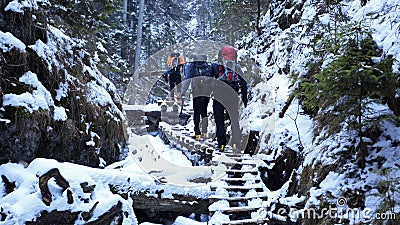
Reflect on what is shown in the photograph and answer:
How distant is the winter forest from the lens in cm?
404

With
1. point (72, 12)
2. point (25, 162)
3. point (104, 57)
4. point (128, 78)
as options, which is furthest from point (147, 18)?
point (25, 162)

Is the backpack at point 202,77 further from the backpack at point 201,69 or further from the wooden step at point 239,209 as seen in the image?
the wooden step at point 239,209

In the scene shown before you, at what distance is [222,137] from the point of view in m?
7.79

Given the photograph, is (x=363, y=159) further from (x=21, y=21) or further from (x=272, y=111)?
(x=21, y=21)

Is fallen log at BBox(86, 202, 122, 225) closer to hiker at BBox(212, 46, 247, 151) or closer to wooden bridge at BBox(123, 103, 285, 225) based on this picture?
wooden bridge at BBox(123, 103, 285, 225)

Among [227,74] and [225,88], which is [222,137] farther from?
[227,74]

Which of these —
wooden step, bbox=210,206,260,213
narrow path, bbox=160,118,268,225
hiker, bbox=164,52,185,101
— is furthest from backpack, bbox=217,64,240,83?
hiker, bbox=164,52,185,101

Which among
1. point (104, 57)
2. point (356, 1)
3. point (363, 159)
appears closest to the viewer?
point (363, 159)

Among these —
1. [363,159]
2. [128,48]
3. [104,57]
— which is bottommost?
[363,159]

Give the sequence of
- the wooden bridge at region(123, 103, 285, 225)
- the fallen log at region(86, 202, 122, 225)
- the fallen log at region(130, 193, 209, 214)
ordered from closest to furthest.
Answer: the fallen log at region(86, 202, 122, 225), the wooden bridge at region(123, 103, 285, 225), the fallen log at region(130, 193, 209, 214)

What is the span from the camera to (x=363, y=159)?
416 centimetres

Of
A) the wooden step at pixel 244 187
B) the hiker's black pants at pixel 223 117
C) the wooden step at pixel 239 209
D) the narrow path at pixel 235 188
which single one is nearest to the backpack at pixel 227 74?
the hiker's black pants at pixel 223 117

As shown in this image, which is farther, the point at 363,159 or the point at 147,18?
the point at 147,18

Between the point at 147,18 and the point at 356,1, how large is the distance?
24534 millimetres
